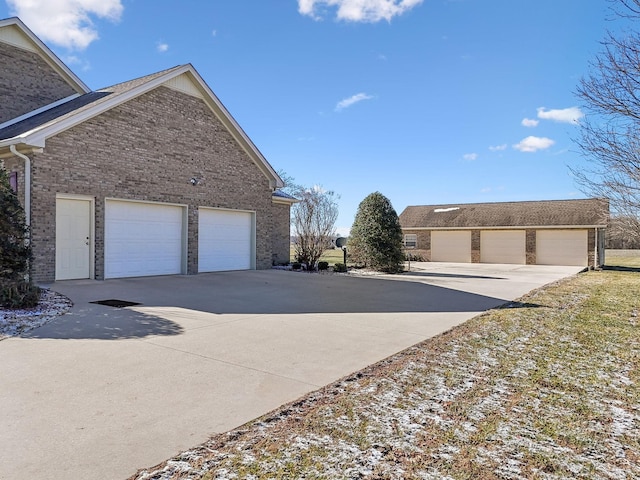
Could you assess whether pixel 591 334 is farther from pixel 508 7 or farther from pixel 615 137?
pixel 508 7

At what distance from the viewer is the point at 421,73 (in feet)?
50.6

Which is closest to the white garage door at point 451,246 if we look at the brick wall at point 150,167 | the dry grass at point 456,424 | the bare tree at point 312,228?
the bare tree at point 312,228

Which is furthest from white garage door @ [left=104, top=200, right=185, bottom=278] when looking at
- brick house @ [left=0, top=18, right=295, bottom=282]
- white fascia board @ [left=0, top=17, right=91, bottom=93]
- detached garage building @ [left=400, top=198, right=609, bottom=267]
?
detached garage building @ [left=400, top=198, right=609, bottom=267]

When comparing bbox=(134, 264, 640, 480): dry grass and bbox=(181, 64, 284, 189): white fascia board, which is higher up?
bbox=(181, 64, 284, 189): white fascia board

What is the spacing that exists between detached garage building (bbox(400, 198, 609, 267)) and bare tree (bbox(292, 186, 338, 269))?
10667mm

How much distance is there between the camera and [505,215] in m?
28.1

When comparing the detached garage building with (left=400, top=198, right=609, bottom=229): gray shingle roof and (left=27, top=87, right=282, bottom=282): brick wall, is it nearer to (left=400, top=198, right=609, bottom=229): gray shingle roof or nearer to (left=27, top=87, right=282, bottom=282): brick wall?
(left=400, top=198, right=609, bottom=229): gray shingle roof

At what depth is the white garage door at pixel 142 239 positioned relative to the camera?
12.0 metres

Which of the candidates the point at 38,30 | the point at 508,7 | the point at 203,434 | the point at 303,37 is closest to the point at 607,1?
the point at 508,7

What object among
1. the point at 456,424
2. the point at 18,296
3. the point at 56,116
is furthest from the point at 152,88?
the point at 456,424

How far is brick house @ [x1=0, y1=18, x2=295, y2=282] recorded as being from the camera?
10680mm

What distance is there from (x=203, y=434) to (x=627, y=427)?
3.40m

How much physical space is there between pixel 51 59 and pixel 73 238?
Result: 8.23m

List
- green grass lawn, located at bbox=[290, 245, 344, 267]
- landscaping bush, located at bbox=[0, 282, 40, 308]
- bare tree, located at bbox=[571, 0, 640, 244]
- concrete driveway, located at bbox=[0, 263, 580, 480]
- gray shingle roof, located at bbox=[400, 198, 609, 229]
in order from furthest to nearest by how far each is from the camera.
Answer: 1. gray shingle roof, located at bbox=[400, 198, 609, 229]
2. green grass lawn, located at bbox=[290, 245, 344, 267]
3. landscaping bush, located at bbox=[0, 282, 40, 308]
4. bare tree, located at bbox=[571, 0, 640, 244]
5. concrete driveway, located at bbox=[0, 263, 580, 480]
